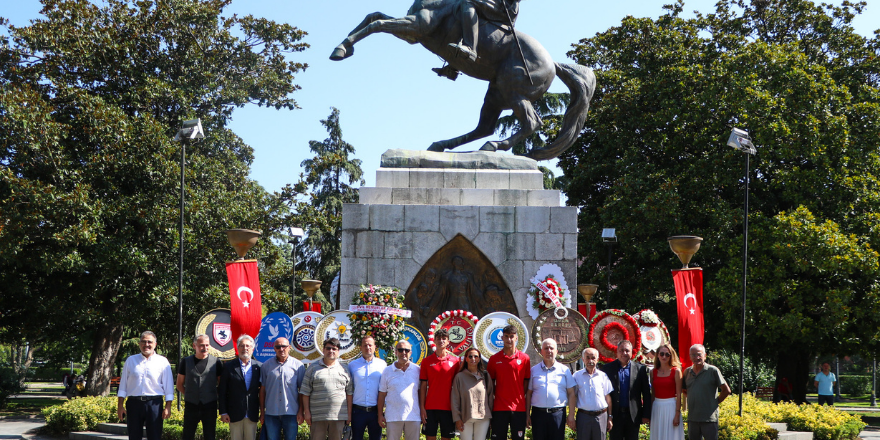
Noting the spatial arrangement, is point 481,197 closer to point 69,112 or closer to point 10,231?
point 10,231

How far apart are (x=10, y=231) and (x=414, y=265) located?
10579 millimetres

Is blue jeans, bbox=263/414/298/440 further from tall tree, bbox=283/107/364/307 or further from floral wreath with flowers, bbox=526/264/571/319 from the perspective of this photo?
tall tree, bbox=283/107/364/307

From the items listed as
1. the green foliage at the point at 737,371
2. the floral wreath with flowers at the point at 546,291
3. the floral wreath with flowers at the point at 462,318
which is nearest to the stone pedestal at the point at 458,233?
the floral wreath with flowers at the point at 546,291

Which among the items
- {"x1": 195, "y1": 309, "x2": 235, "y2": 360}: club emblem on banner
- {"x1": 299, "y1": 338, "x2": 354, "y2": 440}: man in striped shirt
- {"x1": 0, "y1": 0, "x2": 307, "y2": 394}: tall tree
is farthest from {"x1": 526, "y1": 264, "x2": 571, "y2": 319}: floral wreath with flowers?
{"x1": 0, "y1": 0, "x2": 307, "y2": 394}: tall tree

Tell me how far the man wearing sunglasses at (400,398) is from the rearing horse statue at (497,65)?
4.73 meters

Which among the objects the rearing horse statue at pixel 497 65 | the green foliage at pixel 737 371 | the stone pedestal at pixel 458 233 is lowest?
the green foliage at pixel 737 371

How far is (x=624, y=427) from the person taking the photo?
25.9ft

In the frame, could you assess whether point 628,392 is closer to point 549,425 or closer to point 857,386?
Result: point 549,425

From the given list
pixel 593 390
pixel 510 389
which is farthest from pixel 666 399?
pixel 510 389

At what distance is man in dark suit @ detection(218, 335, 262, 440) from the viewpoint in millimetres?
7961

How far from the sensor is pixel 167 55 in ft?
71.1

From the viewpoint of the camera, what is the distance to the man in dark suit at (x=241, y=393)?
313 inches

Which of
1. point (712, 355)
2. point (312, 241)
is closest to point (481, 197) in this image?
point (712, 355)

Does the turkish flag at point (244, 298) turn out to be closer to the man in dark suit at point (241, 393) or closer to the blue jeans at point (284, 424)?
the man in dark suit at point (241, 393)
